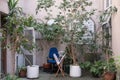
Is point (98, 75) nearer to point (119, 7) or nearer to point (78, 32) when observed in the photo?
point (78, 32)

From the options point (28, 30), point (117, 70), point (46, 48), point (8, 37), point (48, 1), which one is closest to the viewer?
point (117, 70)

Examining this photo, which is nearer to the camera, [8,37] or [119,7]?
[119,7]

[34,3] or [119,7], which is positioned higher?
[34,3]

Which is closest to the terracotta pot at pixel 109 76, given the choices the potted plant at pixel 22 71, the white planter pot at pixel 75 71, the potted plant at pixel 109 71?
the potted plant at pixel 109 71

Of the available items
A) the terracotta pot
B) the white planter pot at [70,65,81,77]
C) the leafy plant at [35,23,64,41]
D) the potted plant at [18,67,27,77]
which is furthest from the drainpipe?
the potted plant at [18,67,27,77]

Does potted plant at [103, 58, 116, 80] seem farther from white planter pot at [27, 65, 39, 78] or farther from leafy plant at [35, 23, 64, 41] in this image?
white planter pot at [27, 65, 39, 78]

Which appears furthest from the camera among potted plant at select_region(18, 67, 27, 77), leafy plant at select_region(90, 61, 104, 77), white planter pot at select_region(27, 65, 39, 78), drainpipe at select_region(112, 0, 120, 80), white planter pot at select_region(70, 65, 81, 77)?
white planter pot at select_region(70, 65, 81, 77)

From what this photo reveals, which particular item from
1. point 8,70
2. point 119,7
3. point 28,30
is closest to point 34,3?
point 28,30

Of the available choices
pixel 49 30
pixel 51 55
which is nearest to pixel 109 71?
pixel 49 30

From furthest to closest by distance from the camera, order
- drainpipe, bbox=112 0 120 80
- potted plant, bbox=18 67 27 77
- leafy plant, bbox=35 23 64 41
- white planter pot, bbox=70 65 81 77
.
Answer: leafy plant, bbox=35 23 64 41 < white planter pot, bbox=70 65 81 77 < potted plant, bbox=18 67 27 77 < drainpipe, bbox=112 0 120 80

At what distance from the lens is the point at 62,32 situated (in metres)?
8.67

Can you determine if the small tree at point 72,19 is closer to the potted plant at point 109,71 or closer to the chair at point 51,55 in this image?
the chair at point 51,55

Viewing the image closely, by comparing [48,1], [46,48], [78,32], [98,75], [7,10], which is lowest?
[98,75]

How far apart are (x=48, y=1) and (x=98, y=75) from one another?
140 inches
